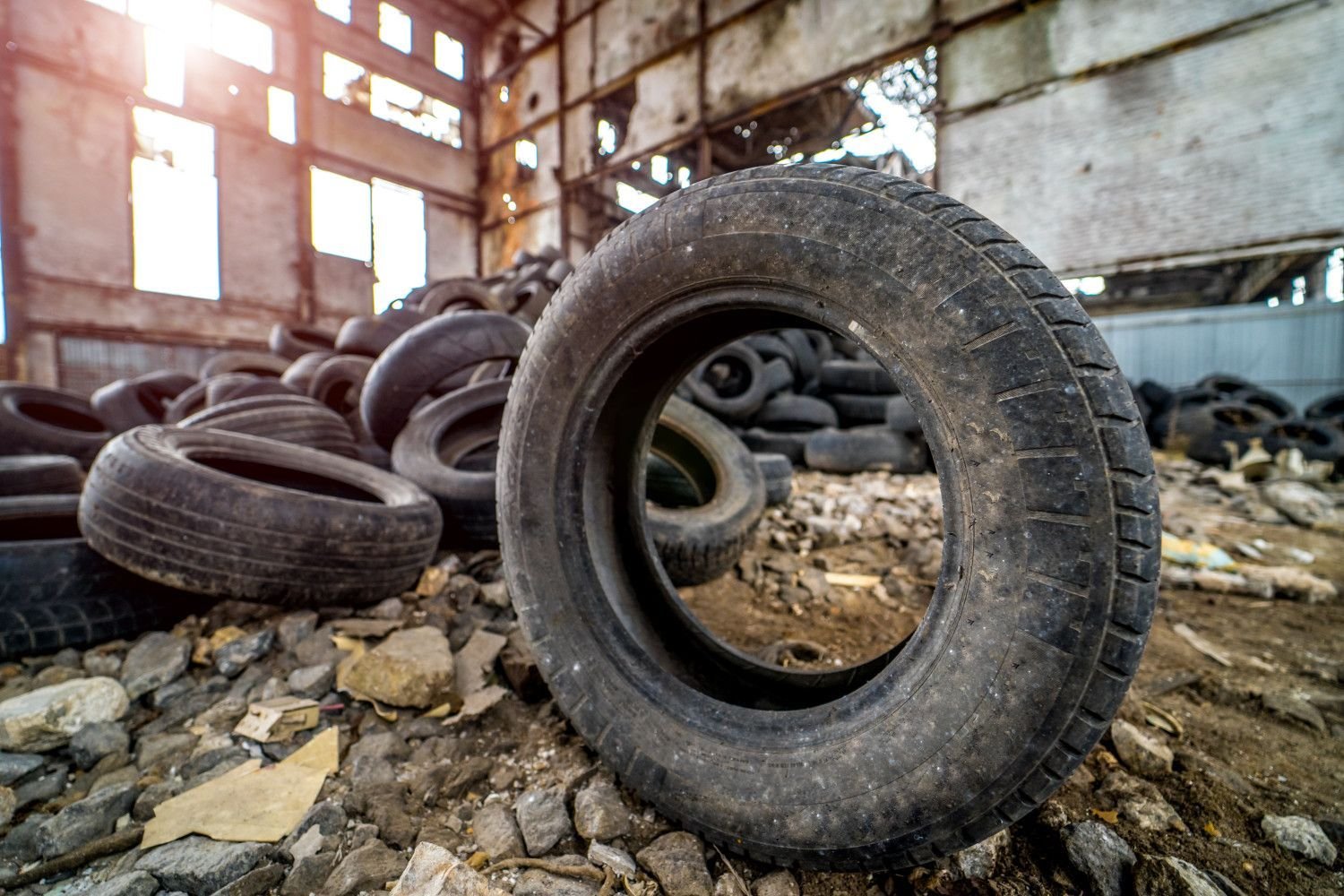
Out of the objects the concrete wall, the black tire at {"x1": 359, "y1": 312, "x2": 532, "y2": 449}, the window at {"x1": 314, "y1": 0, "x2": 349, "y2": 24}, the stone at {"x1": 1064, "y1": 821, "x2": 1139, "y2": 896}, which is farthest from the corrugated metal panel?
the window at {"x1": 314, "y1": 0, "x2": 349, "y2": 24}

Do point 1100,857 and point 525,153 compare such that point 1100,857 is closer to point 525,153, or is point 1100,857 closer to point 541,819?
point 541,819

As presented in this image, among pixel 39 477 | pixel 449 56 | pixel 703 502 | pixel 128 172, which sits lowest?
pixel 703 502

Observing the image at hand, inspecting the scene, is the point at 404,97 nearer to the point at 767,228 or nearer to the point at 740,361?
the point at 740,361

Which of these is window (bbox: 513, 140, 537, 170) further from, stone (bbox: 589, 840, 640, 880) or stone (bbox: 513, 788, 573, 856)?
stone (bbox: 589, 840, 640, 880)

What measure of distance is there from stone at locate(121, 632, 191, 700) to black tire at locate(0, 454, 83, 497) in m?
1.96

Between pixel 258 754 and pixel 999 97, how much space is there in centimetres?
849

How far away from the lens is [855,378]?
5.61 m

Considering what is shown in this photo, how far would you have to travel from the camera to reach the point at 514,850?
40.0 inches

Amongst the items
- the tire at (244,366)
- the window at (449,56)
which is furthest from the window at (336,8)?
the tire at (244,366)

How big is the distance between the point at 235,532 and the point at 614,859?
141 centimetres

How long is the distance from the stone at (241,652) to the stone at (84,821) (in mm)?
462

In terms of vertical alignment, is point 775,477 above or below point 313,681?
above

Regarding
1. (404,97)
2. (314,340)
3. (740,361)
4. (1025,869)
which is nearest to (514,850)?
(1025,869)

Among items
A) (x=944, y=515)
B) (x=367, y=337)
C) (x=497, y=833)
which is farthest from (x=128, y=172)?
(x=944, y=515)
